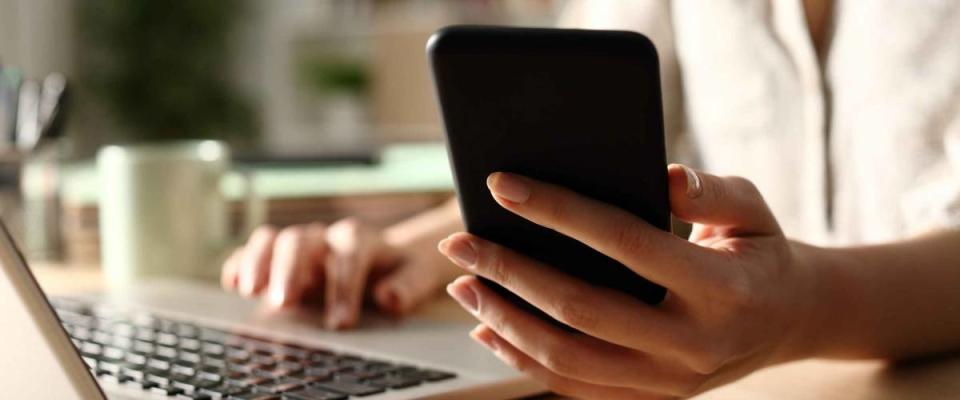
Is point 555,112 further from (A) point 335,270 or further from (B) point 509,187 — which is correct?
(A) point 335,270

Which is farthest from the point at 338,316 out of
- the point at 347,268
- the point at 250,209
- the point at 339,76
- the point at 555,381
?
the point at 339,76

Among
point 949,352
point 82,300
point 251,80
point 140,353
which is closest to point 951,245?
point 949,352

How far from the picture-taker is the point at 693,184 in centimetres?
42

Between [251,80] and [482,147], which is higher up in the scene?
[482,147]

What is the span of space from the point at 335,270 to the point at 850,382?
35 centimetres

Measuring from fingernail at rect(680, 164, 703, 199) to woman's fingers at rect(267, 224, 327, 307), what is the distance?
0.40m

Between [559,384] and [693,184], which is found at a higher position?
[693,184]

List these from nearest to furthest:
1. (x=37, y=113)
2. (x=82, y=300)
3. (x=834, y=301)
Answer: (x=834, y=301)
(x=82, y=300)
(x=37, y=113)

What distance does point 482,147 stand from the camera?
407 millimetres

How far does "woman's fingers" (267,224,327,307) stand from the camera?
2.47 ft

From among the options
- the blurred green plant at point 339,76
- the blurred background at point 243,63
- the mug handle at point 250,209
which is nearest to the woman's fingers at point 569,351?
the mug handle at point 250,209

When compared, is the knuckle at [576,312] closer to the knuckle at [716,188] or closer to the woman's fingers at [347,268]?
the knuckle at [716,188]

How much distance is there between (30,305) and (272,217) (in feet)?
2.65

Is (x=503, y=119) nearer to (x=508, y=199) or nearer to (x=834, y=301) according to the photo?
(x=508, y=199)
